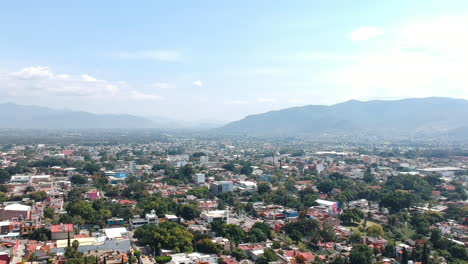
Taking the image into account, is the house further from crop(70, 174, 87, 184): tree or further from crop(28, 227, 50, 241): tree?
crop(70, 174, 87, 184): tree

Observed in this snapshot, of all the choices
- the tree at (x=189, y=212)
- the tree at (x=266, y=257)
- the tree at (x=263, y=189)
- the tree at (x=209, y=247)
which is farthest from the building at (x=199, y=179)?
the tree at (x=266, y=257)

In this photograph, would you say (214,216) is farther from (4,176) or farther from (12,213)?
(4,176)

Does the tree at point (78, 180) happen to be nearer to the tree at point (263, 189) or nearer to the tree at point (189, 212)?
the tree at point (189, 212)

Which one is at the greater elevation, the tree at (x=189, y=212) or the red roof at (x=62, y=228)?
the red roof at (x=62, y=228)

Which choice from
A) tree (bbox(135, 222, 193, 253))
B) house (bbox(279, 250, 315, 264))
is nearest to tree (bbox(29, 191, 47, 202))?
tree (bbox(135, 222, 193, 253))

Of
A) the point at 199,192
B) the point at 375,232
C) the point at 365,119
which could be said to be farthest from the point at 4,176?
the point at 365,119

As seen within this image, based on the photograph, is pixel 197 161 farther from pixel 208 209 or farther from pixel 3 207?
pixel 3 207

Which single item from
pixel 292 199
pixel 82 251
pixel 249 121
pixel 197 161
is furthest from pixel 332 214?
pixel 249 121
